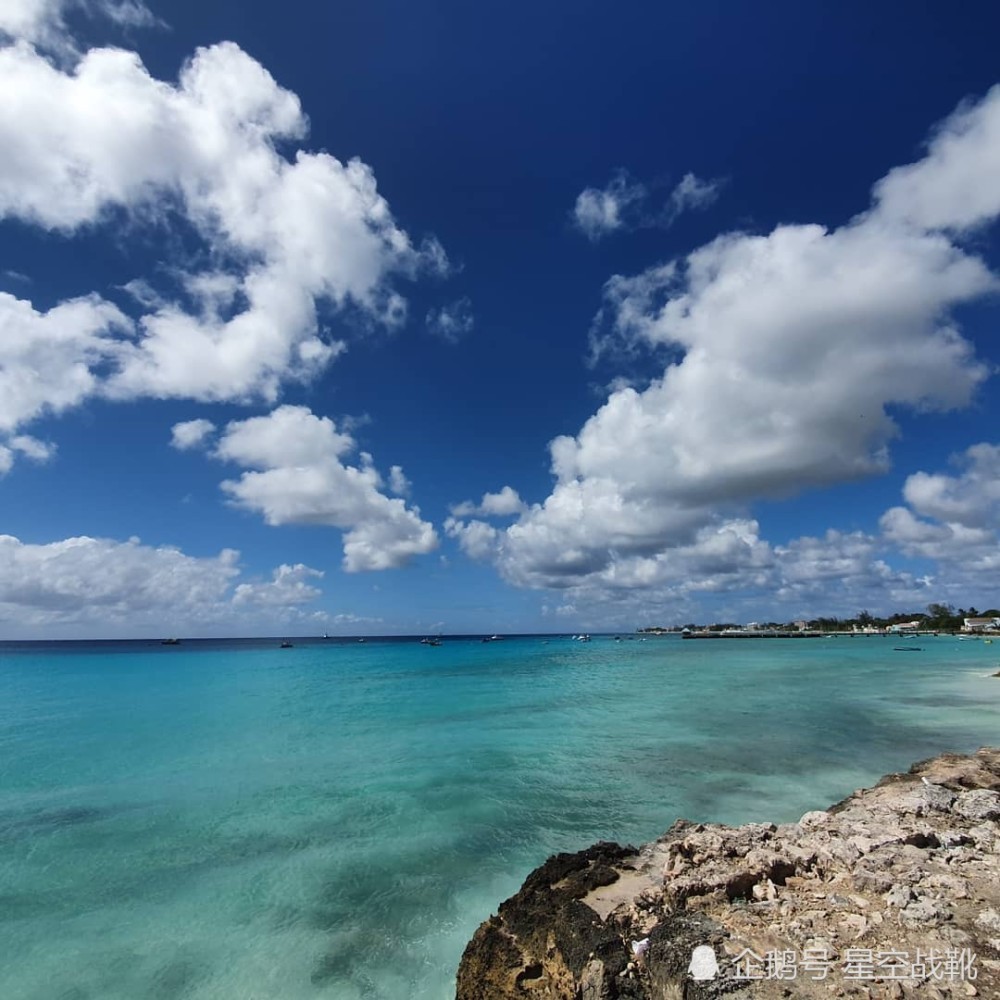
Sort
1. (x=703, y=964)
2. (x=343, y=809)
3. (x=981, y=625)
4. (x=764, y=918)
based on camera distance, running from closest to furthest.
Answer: (x=703, y=964), (x=764, y=918), (x=343, y=809), (x=981, y=625)

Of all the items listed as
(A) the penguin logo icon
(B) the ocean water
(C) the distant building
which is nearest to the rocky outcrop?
(A) the penguin logo icon

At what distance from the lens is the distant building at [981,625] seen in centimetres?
13512

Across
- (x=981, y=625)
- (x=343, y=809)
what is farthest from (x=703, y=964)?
(x=981, y=625)

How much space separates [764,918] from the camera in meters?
5.53

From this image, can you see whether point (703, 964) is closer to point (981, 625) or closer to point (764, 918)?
point (764, 918)

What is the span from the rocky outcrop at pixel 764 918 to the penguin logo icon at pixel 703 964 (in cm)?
2

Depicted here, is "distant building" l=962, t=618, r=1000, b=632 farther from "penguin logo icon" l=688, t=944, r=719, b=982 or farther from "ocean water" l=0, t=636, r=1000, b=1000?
"penguin logo icon" l=688, t=944, r=719, b=982

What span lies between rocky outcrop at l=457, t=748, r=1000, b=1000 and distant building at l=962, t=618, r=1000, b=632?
550 feet

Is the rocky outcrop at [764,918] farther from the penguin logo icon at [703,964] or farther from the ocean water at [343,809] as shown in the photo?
the ocean water at [343,809]

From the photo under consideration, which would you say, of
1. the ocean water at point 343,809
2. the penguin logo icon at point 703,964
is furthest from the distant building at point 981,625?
the penguin logo icon at point 703,964

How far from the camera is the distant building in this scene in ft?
443

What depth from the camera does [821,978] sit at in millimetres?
4574

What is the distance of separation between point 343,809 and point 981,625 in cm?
17824

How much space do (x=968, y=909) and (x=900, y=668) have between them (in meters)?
60.2
